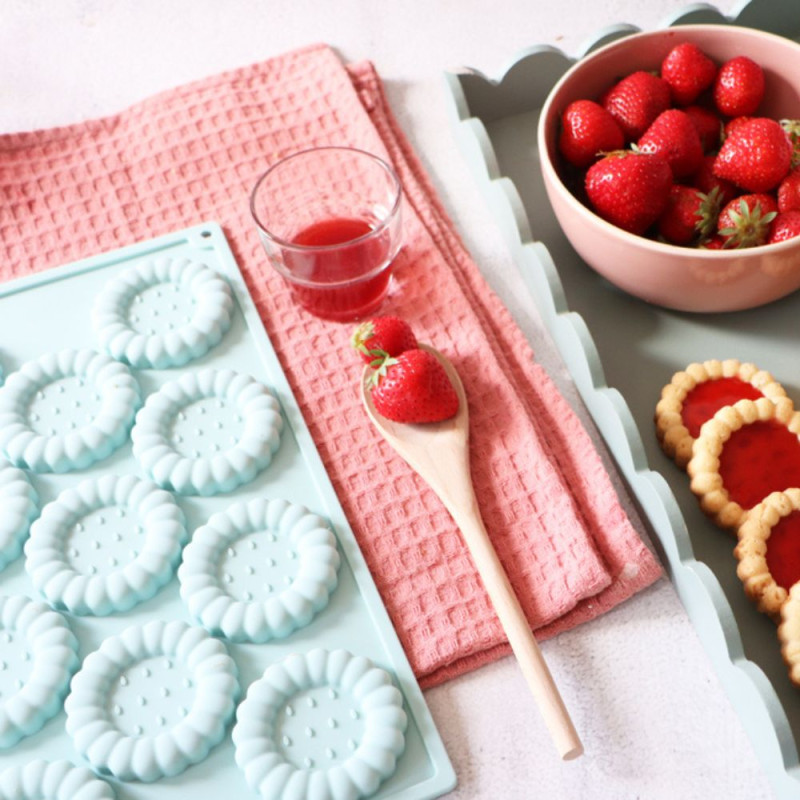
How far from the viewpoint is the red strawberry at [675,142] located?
0.85m

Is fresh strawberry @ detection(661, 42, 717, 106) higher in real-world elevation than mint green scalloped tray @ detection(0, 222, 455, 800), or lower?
higher

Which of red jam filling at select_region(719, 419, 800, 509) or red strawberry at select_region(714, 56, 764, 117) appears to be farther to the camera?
red strawberry at select_region(714, 56, 764, 117)

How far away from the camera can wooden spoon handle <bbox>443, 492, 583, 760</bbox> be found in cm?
67

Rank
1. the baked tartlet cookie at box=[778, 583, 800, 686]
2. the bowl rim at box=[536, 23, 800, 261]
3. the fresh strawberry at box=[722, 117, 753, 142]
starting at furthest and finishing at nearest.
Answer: the fresh strawberry at box=[722, 117, 753, 142], the bowl rim at box=[536, 23, 800, 261], the baked tartlet cookie at box=[778, 583, 800, 686]

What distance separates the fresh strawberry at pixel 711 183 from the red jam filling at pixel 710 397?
168 millimetres

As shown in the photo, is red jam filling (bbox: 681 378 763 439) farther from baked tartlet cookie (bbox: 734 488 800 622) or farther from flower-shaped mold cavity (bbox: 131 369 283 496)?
flower-shaped mold cavity (bbox: 131 369 283 496)

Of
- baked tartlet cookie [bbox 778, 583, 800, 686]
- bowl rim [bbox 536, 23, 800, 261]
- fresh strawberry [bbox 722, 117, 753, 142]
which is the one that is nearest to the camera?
baked tartlet cookie [bbox 778, 583, 800, 686]

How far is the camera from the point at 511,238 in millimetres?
911

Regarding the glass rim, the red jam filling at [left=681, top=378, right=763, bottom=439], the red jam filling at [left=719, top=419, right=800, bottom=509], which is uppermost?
the glass rim

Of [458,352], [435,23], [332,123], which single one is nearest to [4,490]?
[458,352]

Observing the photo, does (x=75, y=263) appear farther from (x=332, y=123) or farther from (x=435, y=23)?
(x=435, y=23)

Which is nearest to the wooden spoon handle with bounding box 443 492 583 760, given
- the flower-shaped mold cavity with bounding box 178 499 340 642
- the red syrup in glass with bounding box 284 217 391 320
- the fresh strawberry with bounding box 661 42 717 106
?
the flower-shaped mold cavity with bounding box 178 499 340 642

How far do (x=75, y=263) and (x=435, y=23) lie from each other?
512 millimetres

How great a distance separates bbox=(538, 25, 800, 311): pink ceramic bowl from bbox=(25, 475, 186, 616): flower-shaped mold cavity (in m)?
0.41
